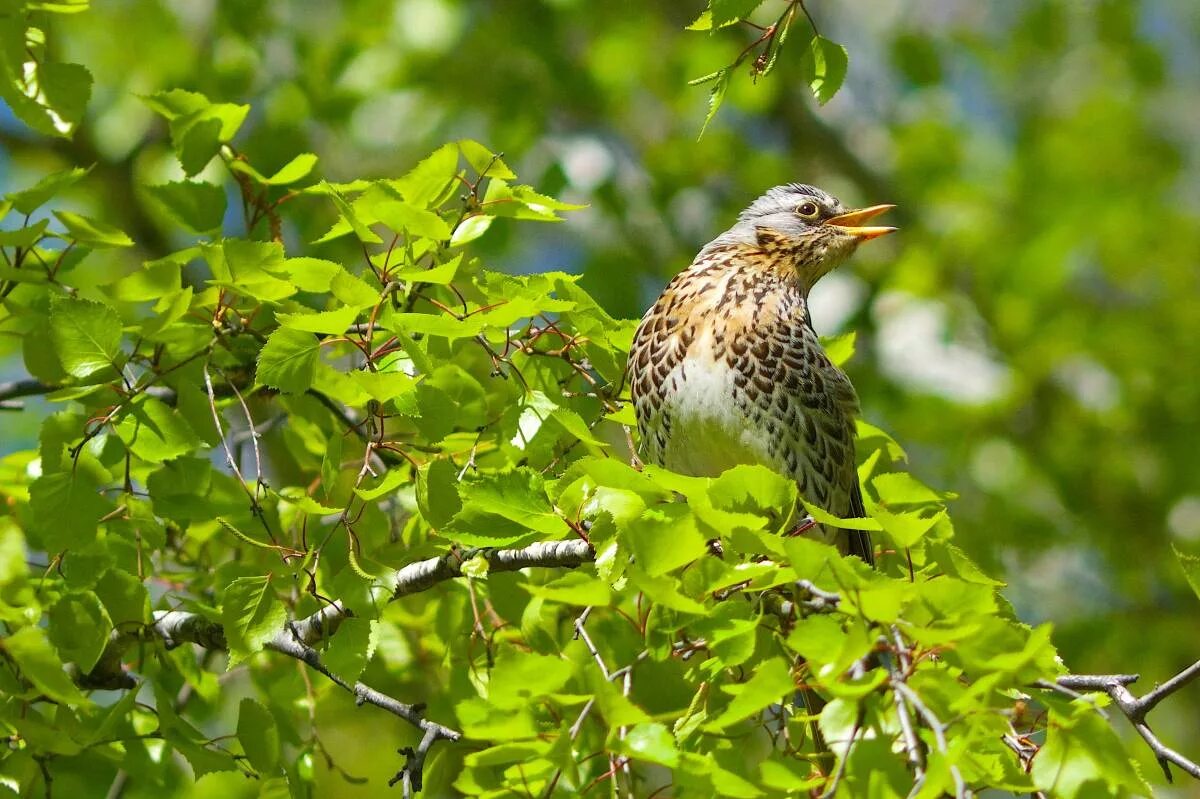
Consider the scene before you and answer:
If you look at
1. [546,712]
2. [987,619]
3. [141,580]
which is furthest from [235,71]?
[987,619]

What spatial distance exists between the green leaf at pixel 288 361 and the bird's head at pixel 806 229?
1.93m

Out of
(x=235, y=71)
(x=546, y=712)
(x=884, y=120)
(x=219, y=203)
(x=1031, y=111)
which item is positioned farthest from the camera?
(x=1031, y=111)

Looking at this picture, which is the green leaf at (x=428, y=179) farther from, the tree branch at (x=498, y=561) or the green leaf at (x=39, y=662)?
the green leaf at (x=39, y=662)

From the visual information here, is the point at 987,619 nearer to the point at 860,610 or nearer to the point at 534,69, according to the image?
the point at 860,610

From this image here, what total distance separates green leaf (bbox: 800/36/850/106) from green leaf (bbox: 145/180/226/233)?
121 cm

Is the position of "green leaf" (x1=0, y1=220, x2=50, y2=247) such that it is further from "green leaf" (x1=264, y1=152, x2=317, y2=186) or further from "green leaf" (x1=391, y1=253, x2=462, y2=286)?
"green leaf" (x1=391, y1=253, x2=462, y2=286)

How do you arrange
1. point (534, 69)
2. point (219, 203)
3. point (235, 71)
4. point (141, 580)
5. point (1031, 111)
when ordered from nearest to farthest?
point (141, 580) < point (219, 203) < point (235, 71) < point (534, 69) < point (1031, 111)

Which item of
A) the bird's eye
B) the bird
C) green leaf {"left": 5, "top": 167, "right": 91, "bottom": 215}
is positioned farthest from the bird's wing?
green leaf {"left": 5, "top": 167, "right": 91, "bottom": 215}

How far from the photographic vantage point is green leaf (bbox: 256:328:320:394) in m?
2.39

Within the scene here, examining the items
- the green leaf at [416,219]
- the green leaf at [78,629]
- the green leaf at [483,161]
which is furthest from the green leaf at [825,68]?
the green leaf at [78,629]

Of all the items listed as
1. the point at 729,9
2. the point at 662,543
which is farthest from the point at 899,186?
the point at 662,543

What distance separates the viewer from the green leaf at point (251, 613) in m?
2.45

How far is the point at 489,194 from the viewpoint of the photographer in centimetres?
291

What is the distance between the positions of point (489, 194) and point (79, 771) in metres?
1.41
